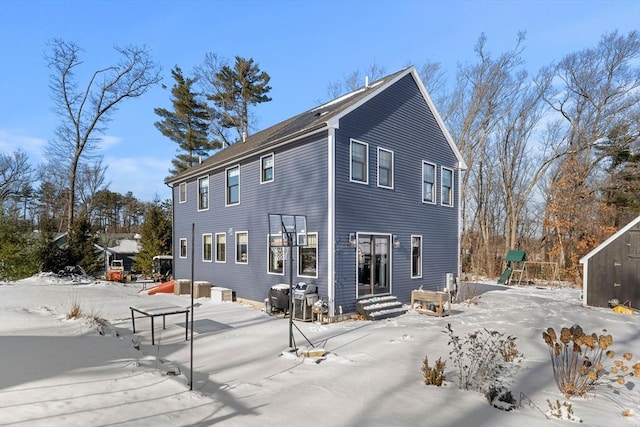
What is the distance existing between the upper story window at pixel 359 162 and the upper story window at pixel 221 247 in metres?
6.54

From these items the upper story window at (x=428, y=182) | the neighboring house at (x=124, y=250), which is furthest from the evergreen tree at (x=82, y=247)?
the upper story window at (x=428, y=182)

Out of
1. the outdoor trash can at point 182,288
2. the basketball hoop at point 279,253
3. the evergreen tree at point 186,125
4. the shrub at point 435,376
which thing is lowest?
the outdoor trash can at point 182,288

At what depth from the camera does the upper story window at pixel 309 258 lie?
429 inches

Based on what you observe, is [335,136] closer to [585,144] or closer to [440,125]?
[440,125]

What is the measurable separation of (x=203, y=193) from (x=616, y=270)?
16168 mm

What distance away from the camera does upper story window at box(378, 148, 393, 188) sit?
12188mm

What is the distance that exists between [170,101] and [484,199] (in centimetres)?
2731

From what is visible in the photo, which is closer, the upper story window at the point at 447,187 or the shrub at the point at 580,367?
the shrub at the point at 580,367

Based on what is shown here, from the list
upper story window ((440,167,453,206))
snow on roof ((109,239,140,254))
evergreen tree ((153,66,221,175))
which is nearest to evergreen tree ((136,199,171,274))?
Result: evergreen tree ((153,66,221,175))

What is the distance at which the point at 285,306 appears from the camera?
35.7 ft

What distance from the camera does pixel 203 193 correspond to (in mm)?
17125

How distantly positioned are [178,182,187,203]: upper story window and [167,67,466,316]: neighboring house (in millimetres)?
2321

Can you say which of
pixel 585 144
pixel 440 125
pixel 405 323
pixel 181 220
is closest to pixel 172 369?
pixel 405 323

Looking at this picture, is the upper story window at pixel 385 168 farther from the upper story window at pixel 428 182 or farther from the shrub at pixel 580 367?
the shrub at pixel 580 367
